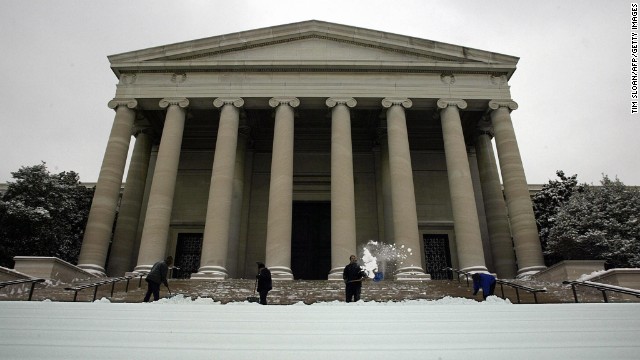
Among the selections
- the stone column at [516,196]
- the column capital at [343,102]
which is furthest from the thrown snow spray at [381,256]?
the column capital at [343,102]

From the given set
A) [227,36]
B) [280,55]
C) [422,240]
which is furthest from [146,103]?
[422,240]

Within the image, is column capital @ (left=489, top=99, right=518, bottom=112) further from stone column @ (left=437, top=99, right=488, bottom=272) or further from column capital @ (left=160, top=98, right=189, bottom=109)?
column capital @ (left=160, top=98, right=189, bottom=109)

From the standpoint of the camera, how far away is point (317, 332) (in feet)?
24.8

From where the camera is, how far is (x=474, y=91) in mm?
27531

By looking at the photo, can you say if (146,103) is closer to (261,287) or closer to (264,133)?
(264,133)

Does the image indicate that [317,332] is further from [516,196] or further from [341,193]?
[516,196]

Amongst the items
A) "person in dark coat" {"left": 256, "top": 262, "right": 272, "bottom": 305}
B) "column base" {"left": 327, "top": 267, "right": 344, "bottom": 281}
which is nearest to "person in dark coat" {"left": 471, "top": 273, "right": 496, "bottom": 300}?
"person in dark coat" {"left": 256, "top": 262, "right": 272, "bottom": 305}

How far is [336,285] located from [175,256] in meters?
13.9

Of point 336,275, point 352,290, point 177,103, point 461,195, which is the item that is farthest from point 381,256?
point 177,103

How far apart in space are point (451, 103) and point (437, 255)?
30.8 ft

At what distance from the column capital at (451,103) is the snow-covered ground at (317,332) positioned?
1834 centimetres

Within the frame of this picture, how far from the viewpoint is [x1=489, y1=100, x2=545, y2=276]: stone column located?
23969mm

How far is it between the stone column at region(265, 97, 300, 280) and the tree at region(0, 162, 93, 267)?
11.3 meters

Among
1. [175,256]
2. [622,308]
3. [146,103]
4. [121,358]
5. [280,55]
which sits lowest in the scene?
[121,358]
